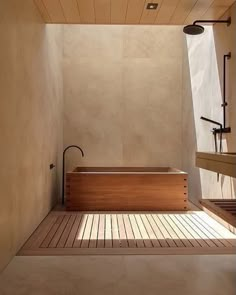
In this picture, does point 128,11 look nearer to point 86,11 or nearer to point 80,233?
point 86,11

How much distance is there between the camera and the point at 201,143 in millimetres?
4902

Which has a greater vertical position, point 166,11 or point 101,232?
point 166,11

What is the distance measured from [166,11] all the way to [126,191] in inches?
92.3

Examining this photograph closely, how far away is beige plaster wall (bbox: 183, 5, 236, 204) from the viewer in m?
3.67

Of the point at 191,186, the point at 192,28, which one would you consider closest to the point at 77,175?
the point at 191,186

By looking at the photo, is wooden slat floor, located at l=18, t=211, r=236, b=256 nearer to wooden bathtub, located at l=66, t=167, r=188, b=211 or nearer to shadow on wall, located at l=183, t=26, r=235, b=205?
wooden bathtub, located at l=66, t=167, r=188, b=211

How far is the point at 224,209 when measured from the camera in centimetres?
260

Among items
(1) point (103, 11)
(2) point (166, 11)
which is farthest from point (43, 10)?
(2) point (166, 11)

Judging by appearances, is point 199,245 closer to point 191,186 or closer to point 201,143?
point 201,143

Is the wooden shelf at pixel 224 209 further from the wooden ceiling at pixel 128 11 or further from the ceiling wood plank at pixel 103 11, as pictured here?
the ceiling wood plank at pixel 103 11

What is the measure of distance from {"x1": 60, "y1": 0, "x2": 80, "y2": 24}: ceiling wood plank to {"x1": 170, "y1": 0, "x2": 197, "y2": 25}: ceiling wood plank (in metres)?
1.10

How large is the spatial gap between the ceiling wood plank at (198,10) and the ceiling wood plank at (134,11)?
57 cm

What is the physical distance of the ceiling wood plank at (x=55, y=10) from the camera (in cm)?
358

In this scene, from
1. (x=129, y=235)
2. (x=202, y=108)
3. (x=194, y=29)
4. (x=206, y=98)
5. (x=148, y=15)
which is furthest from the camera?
(x=202, y=108)
